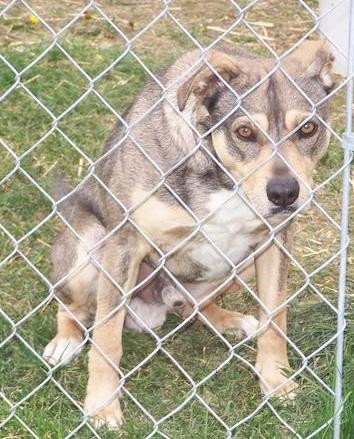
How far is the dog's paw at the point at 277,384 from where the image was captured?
13.0ft

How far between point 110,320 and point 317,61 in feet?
4.07

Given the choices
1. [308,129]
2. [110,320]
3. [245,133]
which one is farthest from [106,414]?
[308,129]

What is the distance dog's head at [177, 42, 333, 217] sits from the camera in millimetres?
3500

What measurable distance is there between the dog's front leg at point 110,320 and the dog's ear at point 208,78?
0.65 m

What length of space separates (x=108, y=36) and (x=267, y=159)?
3874mm

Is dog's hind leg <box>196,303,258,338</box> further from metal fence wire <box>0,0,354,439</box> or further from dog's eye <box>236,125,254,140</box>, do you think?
dog's eye <box>236,125,254,140</box>

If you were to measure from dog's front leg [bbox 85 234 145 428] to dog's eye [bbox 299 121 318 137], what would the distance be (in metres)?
0.75

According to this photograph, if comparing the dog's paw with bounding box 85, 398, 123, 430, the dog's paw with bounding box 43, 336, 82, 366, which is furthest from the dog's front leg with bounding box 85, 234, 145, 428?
the dog's paw with bounding box 43, 336, 82, 366

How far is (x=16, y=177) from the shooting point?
554 centimetres

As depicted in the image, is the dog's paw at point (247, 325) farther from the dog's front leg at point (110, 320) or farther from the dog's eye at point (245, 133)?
the dog's eye at point (245, 133)

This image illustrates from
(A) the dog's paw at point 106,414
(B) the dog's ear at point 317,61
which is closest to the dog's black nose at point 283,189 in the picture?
(B) the dog's ear at point 317,61

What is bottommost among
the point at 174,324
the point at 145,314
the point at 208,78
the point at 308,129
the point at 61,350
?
the point at 174,324

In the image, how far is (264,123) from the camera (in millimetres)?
3568

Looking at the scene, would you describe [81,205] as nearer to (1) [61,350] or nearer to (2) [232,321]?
(1) [61,350]
